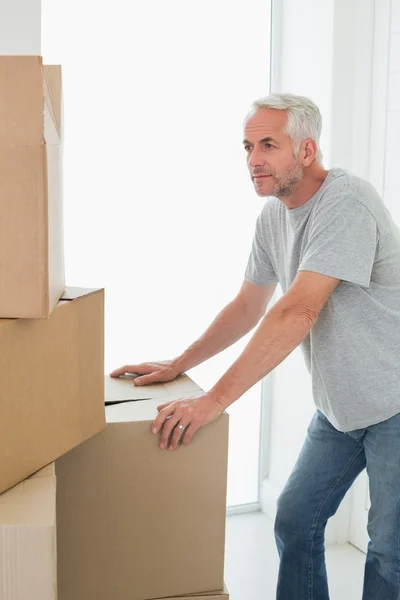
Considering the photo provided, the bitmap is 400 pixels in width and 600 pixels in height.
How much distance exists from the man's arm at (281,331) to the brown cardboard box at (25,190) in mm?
537

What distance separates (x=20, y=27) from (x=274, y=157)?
0.87 m

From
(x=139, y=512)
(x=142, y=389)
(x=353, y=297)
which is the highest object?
(x=353, y=297)

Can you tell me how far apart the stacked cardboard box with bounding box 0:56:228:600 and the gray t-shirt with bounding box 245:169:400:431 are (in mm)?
314

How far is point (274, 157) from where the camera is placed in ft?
5.47

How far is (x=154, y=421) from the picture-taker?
1.46m

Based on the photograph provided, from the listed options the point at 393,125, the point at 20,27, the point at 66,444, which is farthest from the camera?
the point at 393,125

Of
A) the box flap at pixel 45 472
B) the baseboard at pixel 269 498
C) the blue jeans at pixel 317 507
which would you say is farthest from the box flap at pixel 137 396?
the baseboard at pixel 269 498

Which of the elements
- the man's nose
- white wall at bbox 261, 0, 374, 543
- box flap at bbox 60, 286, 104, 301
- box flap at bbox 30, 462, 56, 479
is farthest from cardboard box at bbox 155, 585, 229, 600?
white wall at bbox 261, 0, 374, 543

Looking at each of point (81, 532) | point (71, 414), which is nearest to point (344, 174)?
point (71, 414)

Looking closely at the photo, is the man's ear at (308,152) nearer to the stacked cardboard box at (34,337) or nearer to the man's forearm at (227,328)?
the man's forearm at (227,328)

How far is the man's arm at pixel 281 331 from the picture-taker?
1523 mm

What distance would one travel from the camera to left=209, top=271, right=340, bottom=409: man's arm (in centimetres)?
152

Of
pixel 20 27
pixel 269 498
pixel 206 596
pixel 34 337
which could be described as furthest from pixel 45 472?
pixel 269 498

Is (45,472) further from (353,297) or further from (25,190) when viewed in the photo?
(353,297)
